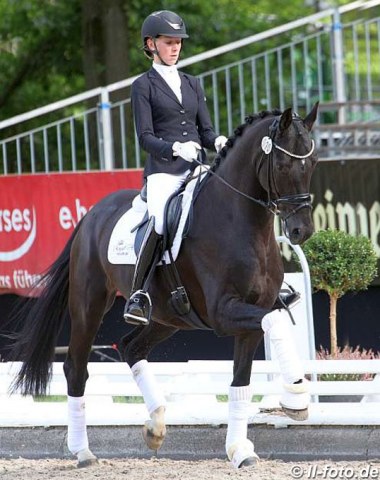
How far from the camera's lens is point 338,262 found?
8.40 m

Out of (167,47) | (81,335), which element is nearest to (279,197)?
(167,47)

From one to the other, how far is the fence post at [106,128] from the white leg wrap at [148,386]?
4.35 m

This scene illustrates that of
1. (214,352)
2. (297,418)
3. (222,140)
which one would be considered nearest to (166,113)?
(222,140)

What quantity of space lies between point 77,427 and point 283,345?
1.89 meters

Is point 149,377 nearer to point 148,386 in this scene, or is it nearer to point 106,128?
point 148,386

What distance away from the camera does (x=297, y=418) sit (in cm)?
643

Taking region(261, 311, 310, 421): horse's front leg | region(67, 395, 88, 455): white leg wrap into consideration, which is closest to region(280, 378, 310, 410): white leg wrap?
region(261, 311, 310, 421): horse's front leg

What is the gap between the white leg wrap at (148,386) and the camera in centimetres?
729

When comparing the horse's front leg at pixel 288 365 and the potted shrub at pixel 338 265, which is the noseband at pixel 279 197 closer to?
the horse's front leg at pixel 288 365

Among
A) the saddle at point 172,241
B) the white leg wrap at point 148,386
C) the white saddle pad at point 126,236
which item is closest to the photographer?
the saddle at point 172,241

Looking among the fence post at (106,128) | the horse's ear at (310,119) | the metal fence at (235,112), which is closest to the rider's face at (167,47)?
the horse's ear at (310,119)

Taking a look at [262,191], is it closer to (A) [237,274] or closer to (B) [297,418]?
(A) [237,274]

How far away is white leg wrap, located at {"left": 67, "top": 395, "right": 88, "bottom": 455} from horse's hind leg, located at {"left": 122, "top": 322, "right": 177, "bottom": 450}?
0.44 meters

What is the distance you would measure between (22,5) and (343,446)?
476 inches
